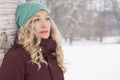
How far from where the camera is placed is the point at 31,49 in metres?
1.95

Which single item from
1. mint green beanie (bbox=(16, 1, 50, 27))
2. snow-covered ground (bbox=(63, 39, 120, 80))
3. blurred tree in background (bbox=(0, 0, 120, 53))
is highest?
mint green beanie (bbox=(16, 1, 50, 27))

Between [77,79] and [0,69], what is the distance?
493 centimetres

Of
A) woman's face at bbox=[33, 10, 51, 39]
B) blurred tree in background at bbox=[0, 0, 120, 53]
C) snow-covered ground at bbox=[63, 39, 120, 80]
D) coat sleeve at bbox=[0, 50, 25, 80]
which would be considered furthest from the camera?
blurred tree in background at bbox=[0, 0, 120, 53]

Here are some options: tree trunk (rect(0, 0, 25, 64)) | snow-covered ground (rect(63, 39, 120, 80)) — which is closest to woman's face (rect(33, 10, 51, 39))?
tree trunk (rect(0, 0, 25, 64))

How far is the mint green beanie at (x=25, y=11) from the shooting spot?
196 cm

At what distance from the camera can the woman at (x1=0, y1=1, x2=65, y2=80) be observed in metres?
1.90

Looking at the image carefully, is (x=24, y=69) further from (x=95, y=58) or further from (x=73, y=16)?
(x=73, y=16)

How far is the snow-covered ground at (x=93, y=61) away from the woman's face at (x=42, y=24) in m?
4.42

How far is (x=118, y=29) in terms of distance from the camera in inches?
508

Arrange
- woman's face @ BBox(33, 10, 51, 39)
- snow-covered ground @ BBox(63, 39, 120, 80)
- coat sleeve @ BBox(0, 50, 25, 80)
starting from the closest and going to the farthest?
coat sleeve @ BBox(0, 50, 25, 80) → woman's face @ BBox(33, 10, 51, 39) → snow-covered ground @ BBox(63, 39, 120, 80)

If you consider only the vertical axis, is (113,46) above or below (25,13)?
below

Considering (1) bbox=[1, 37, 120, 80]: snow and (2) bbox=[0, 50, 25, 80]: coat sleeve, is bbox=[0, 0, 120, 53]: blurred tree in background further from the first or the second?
(2) bbox=[0, 50, 25, 80]: coat sleeve

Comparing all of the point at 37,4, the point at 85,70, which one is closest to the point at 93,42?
the point at 85,70

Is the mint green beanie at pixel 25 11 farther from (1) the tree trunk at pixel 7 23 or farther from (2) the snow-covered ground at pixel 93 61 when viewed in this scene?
(2) the snow-covered ground at pixel 93 61
